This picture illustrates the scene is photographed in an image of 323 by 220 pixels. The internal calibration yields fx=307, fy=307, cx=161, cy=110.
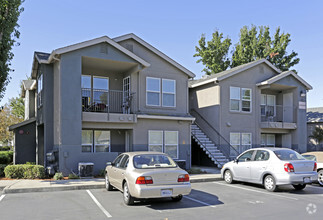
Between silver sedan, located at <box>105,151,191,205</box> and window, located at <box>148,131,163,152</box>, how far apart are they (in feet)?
24.2

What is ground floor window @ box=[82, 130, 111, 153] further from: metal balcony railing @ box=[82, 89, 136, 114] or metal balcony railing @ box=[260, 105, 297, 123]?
metal balcony railing @ box=[260, 105, 297, 123]

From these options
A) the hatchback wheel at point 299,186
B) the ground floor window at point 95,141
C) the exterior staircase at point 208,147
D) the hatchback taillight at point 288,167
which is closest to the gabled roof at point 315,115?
the exterior staircase at point 208,147

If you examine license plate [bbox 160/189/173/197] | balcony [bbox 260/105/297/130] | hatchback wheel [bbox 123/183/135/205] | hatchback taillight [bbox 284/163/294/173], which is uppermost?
balcony [bbox 260/105/297/130]

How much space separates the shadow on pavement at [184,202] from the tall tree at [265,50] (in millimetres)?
26698

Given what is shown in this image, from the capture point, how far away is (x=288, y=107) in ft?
74.9

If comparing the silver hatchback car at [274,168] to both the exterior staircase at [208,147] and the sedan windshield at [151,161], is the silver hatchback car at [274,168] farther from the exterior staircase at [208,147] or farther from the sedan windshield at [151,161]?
the exterior staircase at [208,147]

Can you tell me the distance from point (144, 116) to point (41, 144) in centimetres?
725

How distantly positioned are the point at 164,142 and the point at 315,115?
1831cm

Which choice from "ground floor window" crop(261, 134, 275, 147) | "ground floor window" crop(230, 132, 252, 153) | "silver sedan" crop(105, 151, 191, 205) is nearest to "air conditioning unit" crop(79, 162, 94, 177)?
"silver sedan" crop(105, 151, 191, 205)

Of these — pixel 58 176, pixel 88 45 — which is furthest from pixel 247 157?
pixel 88 45

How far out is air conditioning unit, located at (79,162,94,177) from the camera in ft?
45.6

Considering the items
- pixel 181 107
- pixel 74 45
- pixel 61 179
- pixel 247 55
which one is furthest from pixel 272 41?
pixel 61 179

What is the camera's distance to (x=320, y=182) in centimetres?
1231

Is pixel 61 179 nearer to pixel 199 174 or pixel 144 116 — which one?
pixel 144 116
